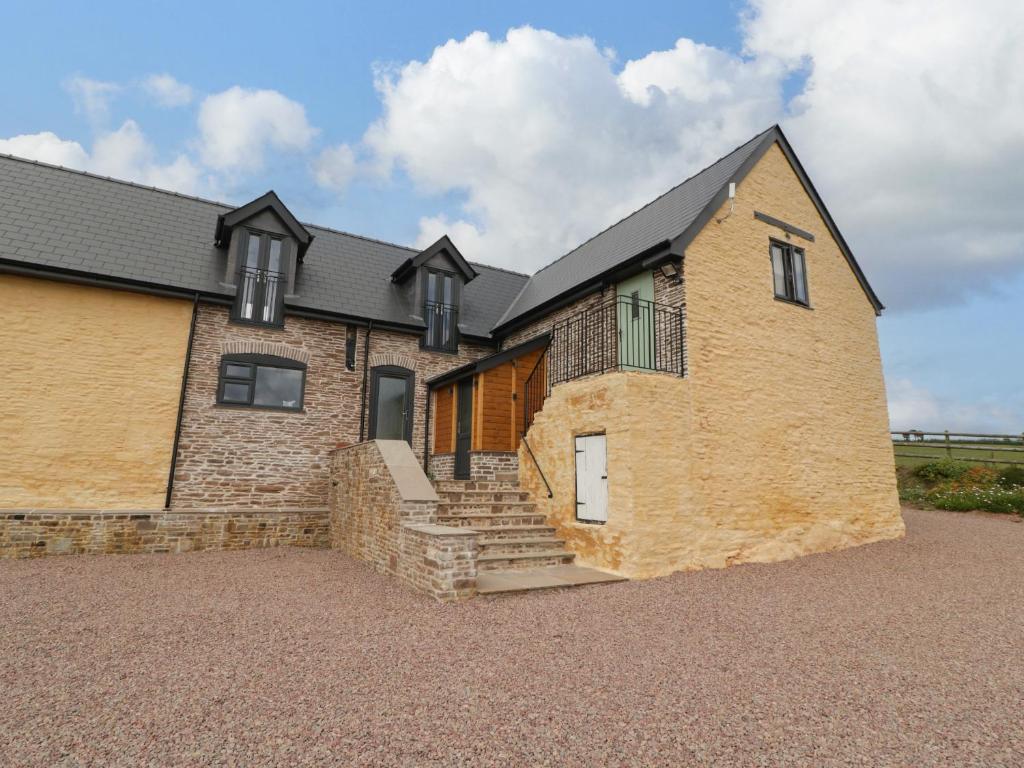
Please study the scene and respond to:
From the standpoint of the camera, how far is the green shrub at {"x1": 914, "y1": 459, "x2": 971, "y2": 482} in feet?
55.8

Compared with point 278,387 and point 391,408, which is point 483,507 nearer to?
point 391,408

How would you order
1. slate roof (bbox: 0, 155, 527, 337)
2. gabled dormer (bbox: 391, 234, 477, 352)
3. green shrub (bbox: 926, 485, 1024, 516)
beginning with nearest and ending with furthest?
1. slate roof (bbox: 0, 155, 527, 337)
2. gabled dormer (bbox: 391, 234, 477, 352)
3. green shrub (bbox: 926, 485, 1024, 516)

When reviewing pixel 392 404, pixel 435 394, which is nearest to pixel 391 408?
pixel 392 404

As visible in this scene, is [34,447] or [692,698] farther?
[34,447]

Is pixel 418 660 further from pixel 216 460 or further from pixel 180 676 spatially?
pixel 216 460

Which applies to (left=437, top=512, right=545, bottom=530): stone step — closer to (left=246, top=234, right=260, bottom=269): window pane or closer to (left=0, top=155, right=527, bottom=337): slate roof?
(left=0, top=155, right=527, bottom=337): slate roof

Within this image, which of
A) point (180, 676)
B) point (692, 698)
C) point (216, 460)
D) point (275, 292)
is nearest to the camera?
point (692, 698)

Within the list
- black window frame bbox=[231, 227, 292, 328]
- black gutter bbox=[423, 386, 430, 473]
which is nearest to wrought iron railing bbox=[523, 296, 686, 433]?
black gutter bbox=[423, 386, 430, 473]

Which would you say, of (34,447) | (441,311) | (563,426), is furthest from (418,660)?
(441,311)

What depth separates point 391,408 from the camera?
12969 mm

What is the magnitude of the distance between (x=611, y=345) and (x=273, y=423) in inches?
290

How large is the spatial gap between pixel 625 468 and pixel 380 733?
5.59 m

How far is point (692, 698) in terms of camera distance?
386cm

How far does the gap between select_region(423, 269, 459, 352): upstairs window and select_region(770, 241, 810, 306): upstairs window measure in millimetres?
7572
